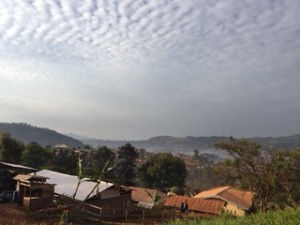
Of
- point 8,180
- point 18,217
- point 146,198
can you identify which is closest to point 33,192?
point 18,217

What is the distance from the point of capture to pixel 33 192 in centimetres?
2322

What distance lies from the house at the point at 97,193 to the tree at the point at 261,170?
8364mm

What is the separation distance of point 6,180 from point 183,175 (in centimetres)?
3234

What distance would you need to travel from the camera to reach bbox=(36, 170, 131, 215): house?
27156 mm

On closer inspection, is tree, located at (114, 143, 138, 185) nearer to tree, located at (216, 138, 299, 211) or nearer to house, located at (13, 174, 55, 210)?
tree, located at (216, 138, 299, 211)

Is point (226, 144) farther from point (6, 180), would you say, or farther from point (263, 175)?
point (6, 180)

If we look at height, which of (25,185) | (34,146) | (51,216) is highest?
(34,146)

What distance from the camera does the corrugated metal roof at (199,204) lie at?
1433 inches

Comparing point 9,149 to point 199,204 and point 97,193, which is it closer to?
point 97,193

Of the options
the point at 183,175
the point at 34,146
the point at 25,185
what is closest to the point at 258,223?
the point at 25,185

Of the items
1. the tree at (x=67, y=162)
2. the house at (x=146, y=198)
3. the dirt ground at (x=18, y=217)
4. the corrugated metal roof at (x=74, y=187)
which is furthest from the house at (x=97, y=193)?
the tree at (x=67, y=162)

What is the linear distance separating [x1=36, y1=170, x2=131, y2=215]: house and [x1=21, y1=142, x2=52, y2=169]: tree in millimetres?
13818

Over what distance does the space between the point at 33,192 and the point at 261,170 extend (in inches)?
650

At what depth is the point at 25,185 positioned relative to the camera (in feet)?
77.4
